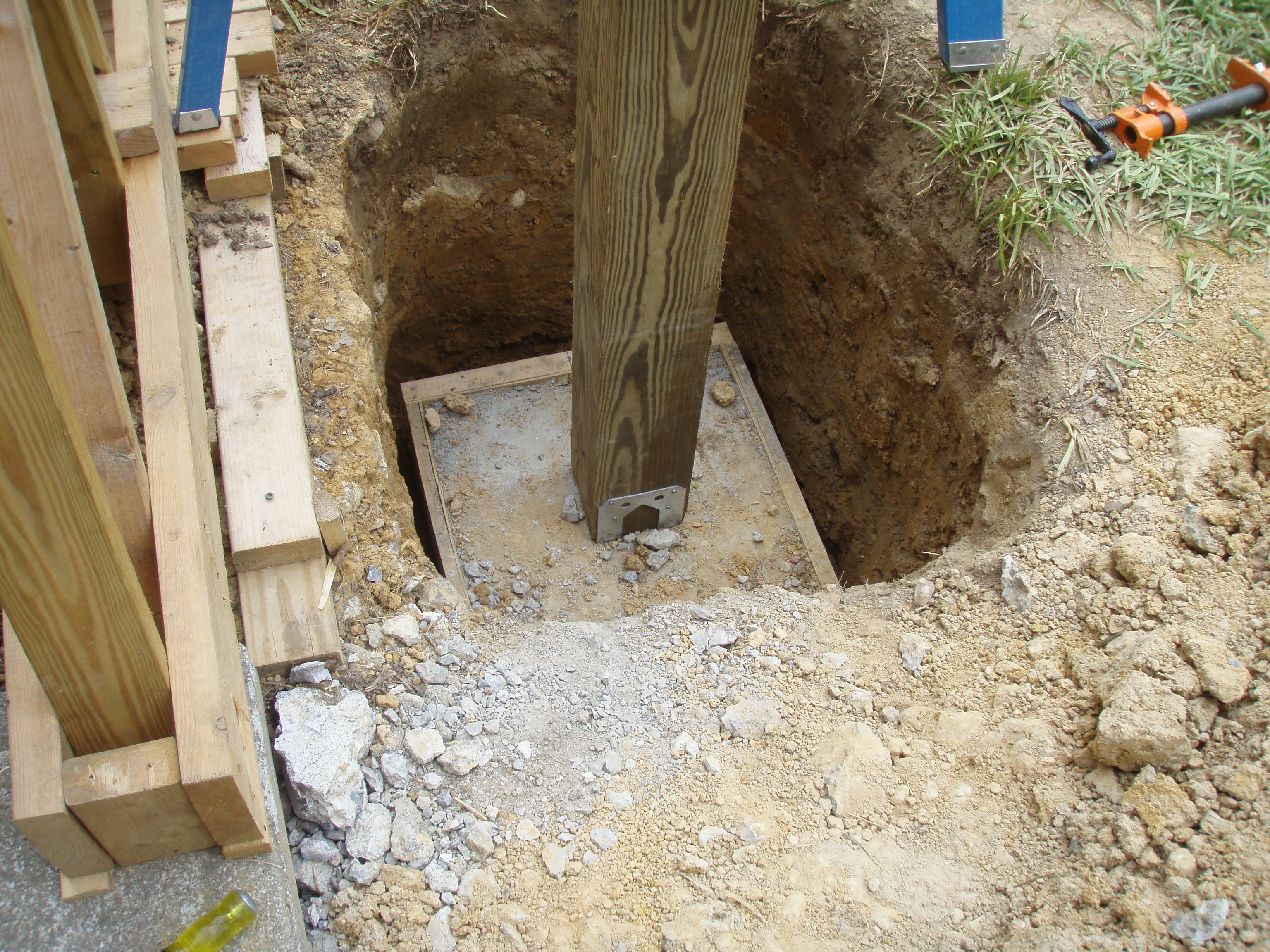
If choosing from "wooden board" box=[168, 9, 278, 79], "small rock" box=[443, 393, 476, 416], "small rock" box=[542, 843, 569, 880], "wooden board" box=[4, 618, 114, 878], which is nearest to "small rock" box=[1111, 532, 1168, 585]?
"small rock" box=[542, 843, 569, 880]

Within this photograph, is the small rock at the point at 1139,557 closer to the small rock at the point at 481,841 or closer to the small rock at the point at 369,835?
the small rock at the point at 481,841

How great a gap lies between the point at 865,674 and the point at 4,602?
170 cm

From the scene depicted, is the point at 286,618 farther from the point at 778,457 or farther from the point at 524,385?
the point at 778,457

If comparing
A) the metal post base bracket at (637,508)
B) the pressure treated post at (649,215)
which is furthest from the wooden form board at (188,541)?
the metal post base bracket at (637,508)

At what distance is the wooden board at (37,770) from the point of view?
1.41m

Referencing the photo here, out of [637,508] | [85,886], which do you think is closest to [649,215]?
[637,508]

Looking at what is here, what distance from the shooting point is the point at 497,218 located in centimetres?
381

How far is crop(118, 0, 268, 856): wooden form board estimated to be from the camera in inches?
57.7

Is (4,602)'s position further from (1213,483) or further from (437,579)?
(1213,483)

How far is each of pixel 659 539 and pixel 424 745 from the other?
1429 mm

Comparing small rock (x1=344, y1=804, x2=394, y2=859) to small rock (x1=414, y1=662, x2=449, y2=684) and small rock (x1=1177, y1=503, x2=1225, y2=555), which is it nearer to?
small rock (x1=414, y1=662, x2=449, y2=684)

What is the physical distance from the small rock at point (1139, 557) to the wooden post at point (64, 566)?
2.01 metres

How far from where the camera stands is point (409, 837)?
70.7 inches

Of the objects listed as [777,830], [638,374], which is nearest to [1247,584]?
[777,830]
